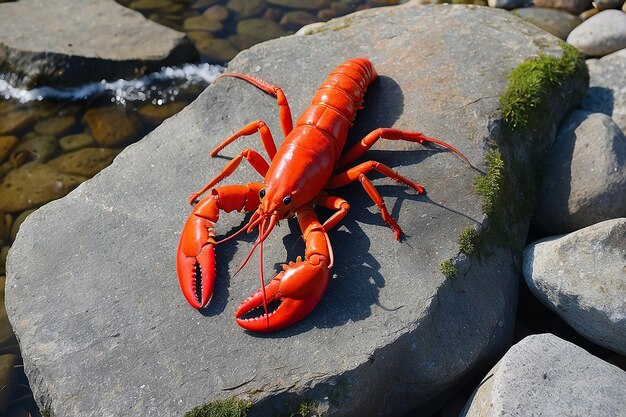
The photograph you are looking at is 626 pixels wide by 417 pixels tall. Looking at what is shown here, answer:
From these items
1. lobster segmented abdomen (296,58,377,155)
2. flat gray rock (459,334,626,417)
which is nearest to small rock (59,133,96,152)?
lobster segmented abdomen (296,58,377,155)

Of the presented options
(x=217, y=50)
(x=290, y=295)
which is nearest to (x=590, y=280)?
(x=290, y=295)

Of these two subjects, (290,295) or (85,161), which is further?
(85,161)

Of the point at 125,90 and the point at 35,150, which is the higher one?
the point at 125,90

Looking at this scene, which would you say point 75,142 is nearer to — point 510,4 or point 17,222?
point 17,222

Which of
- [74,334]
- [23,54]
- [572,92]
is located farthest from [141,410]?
[23,54]

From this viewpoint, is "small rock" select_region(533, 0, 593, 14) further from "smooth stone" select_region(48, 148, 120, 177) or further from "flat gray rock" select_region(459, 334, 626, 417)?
"smooth stone" select_region(48, 148, 120, 177)

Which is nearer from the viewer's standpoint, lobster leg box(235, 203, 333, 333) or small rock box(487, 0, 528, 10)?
lobster leg box(235, 203, 333, 333)

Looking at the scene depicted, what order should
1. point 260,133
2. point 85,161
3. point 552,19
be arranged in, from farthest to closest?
point 552,19, point 85,161, point 260,133
